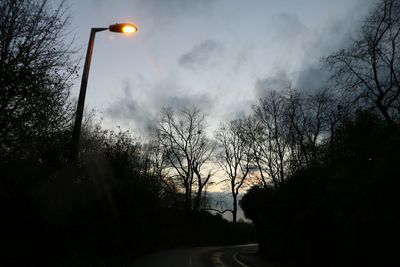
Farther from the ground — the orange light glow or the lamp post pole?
the orange light glow

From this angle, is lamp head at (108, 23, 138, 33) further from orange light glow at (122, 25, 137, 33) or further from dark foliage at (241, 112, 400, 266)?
dark foliage at (241, 112, 400, 266)

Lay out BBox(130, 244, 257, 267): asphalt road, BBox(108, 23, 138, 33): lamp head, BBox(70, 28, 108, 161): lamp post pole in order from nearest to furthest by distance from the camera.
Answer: BBox(70, 28, 108, 161): lamp post pole → BBox(108, 23, 138, 33): lamp head → BBox(130, 244, 257, 267): asphalt road

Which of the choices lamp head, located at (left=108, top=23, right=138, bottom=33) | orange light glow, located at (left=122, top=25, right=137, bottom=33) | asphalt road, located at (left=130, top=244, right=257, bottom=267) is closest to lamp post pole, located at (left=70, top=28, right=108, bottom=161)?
lamp head, located at (left=108, top=23, right=138, bottom=33)

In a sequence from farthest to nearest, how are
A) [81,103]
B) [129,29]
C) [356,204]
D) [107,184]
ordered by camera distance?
1. [107,184]
2. [356,204]
3. [129,29]
4. [81,103]

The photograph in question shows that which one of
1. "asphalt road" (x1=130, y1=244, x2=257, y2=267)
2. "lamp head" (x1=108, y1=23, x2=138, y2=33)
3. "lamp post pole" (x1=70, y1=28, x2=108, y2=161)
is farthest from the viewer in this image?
"asphalt road" (x1=130, y1=244, x2=257, y2=267)

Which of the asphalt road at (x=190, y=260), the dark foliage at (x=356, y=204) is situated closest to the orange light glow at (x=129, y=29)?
the dark foliage at (x=356, y=204)

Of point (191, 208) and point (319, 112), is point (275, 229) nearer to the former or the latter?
point (319, 112)

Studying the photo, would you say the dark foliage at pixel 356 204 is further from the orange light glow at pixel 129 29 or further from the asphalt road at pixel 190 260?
Answer: the orange light glow at pixel 129 29

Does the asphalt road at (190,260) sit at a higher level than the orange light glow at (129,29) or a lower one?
lower

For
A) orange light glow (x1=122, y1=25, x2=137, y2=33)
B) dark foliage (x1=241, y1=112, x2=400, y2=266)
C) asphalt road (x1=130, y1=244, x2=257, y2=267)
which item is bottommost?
asphalt road (x1=130, y1=244, x2=257, y2=267)

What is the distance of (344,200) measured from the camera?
12.2m

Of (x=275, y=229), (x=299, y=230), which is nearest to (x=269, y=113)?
(x=275, y=229)

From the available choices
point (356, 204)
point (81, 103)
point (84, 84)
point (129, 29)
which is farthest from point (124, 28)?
point (356, 204)

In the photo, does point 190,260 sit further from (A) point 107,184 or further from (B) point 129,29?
(B) point 129,29
